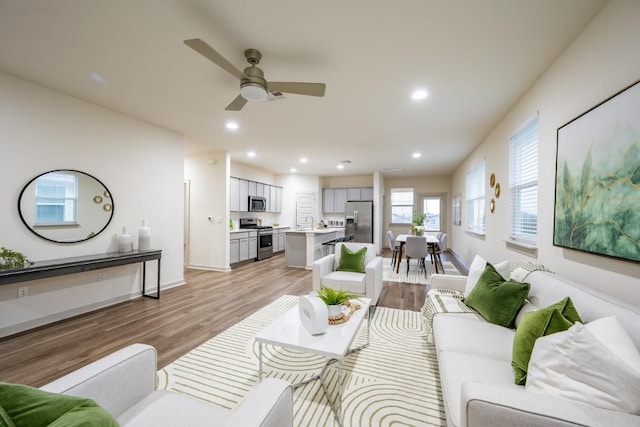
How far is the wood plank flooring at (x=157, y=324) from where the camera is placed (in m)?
2.27

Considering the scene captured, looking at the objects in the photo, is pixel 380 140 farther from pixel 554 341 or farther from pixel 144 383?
pixel 144 383

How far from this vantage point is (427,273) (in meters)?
5.65

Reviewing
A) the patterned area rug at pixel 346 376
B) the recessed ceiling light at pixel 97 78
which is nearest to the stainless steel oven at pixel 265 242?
the patterned area rug at pixel 346 376

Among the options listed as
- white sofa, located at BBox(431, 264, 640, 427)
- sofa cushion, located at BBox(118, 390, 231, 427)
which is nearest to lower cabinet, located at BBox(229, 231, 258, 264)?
white sofa, located at BBox(431, 264, 640, 427)

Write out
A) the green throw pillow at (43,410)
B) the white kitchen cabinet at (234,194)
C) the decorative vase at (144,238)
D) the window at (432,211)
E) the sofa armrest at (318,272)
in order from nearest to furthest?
the green throw pillow at (43,410) → the sofa armrest at (318,272) → the decorative vase at (144,238) → the white kitchen cabinet at (234,194) → the window at (432,211)

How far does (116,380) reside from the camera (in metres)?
1.10

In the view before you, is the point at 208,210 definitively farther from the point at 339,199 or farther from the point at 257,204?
the point at 339,199

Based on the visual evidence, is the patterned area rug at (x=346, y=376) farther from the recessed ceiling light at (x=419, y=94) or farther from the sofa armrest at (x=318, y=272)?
the recessed ceiling light at (x=419, y=94)

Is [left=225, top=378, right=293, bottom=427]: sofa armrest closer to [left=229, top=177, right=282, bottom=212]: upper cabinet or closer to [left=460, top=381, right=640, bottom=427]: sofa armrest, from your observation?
[left=460, top=381, right=640, bottom=427]: sofa armrest

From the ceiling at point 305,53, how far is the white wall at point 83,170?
26 centimetres

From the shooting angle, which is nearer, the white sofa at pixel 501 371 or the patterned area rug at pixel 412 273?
the white sofa at pixel 501 371

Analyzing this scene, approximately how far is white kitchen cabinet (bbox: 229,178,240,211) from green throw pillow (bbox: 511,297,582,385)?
19.8 ft

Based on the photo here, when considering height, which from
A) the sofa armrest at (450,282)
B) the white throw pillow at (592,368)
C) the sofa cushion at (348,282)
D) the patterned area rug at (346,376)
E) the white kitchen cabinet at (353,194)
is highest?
the white kitchen cabinet at (353,194)

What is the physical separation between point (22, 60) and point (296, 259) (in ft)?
16.7
